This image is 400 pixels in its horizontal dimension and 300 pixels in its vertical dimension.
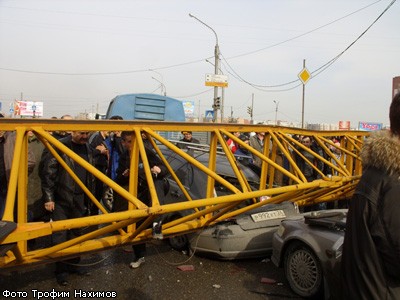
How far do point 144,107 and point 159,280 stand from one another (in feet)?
28.4

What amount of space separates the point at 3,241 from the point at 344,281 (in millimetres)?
1824

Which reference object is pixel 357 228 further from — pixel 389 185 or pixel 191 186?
pixel 191 186

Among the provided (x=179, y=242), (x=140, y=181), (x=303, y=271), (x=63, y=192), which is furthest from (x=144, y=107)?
(x=303, y=271)

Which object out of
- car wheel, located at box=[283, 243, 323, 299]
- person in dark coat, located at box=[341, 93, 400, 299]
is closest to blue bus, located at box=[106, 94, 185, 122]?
car wheel, located at box=[283, 243, 323, 299]

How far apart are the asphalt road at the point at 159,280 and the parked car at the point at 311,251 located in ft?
0.77

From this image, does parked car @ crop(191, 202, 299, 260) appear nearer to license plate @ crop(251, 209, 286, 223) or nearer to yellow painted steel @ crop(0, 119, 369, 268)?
license plate @ crop(251, 209, 286, 223)

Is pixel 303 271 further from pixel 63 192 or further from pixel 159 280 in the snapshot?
pixel 63 192

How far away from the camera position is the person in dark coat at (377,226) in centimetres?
147

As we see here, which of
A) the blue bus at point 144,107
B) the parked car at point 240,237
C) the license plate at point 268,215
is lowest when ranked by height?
the parked car at point 240,237

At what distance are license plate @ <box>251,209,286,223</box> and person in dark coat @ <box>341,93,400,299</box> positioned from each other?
3.28 meters

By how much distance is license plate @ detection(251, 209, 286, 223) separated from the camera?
4895mm

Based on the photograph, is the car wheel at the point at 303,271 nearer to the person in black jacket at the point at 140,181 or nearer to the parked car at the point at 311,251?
the parked car at the point at 311,251

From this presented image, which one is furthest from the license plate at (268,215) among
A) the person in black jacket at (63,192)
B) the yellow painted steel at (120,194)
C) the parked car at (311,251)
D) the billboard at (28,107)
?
the billboard at (28,107)

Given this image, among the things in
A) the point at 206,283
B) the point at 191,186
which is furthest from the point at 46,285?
the point at 191,186
